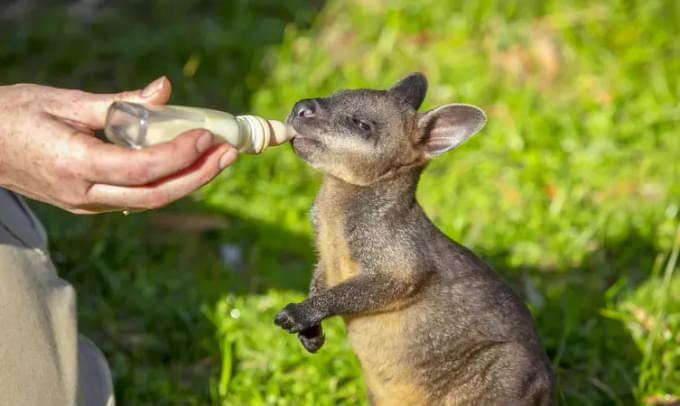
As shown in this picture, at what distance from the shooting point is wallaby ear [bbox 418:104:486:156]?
3.97m

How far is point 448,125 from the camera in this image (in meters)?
4.05

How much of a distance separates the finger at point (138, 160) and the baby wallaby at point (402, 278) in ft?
2.68

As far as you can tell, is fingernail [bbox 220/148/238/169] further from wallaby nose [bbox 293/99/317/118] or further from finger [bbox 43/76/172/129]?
wallaby nose [bbox 293/99/317/118]

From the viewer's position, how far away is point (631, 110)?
6887 mm

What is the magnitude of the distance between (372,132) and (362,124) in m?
0.05

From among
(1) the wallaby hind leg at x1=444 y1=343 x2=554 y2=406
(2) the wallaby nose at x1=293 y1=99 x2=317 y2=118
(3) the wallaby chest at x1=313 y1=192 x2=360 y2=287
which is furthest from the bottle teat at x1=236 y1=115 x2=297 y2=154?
(1) the wallaby hind leg at x1=444 y1=343 x2=554 y2=406

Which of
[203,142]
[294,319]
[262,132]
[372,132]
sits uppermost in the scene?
[203,142]

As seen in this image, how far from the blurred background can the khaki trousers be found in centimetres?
67

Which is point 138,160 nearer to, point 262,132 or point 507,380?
point 262,132

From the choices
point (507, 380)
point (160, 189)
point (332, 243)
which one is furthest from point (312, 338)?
point (160, 189)

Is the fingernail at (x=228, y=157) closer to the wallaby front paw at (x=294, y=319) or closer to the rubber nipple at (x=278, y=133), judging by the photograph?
the rubber nipple at (x=278, y=133)

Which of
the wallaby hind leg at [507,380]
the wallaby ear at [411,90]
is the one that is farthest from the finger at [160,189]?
the wallaby hind leg at [507,380]

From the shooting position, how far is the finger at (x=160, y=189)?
314 cm

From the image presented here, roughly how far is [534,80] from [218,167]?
4500 millimetres
